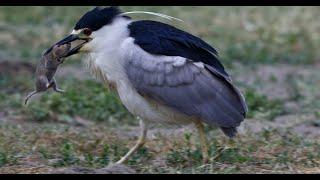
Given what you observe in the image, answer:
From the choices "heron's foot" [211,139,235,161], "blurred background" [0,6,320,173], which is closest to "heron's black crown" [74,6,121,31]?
"blurred background" [0,6,320,173]

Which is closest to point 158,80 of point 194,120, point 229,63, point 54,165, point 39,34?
point 194,120

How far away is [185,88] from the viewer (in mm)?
6680

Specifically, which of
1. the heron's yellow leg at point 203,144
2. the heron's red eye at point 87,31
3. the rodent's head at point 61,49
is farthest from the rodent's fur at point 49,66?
the heron's yellow leg at point 203,144

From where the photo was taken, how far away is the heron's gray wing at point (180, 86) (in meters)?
6.62

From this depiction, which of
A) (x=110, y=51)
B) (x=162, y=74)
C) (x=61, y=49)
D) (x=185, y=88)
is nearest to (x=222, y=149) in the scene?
(x=185, y=88)

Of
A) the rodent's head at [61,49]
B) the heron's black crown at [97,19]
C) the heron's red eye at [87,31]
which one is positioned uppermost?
the heron's black crown at [97,19]

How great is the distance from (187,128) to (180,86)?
1.54 m

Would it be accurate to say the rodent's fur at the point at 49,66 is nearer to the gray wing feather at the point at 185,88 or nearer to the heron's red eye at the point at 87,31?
the heron's red eye at the point at 87,31

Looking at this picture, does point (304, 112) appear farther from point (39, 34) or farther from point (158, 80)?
point (39, 34)

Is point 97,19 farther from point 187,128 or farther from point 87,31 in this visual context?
point 187,128

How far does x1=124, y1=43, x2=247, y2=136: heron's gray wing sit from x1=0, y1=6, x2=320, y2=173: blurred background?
0.34 meters

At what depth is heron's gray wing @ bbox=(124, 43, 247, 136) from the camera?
662cm
